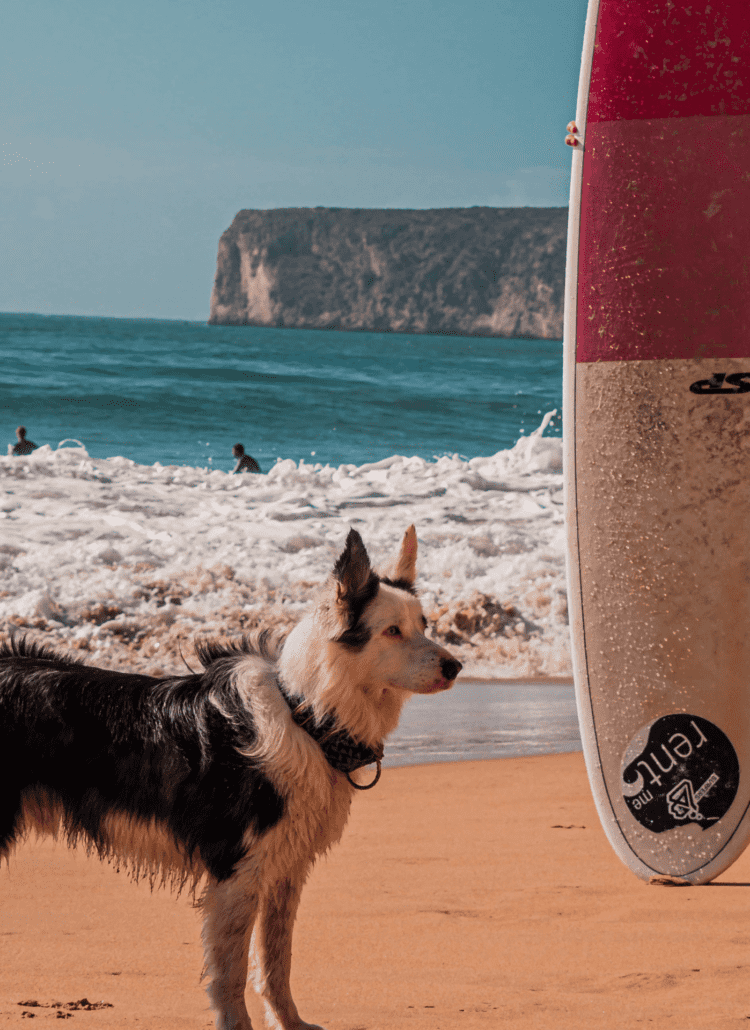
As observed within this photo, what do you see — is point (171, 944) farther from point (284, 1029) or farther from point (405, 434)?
point (405, 434)

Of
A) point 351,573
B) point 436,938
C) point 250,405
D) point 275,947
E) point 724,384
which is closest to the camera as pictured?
point 351,573

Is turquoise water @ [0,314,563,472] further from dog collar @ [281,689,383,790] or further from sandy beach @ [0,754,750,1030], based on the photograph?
dog collar @ [281,689,383,790]

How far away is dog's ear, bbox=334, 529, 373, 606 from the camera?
7.17 feet

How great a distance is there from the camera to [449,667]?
221cm

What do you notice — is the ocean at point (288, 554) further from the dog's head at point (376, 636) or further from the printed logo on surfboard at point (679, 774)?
the dog's head at point (376, 636)

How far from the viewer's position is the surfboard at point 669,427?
3221mm

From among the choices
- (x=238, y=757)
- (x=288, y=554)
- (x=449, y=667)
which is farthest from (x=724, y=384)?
(x=288, y=554)

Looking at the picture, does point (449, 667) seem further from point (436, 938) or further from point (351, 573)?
point (436, 938)

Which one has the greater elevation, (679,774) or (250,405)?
(250,405)

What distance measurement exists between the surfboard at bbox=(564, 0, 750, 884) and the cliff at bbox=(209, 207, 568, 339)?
72463 millimetres

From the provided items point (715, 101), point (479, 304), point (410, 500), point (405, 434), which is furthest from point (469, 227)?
point (715, 101)

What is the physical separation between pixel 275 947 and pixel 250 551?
233 inches

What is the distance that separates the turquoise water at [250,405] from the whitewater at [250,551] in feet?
20.2

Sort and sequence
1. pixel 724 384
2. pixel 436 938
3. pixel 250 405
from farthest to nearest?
pixel 250 405, pixel 724 384, pixel 436 938
